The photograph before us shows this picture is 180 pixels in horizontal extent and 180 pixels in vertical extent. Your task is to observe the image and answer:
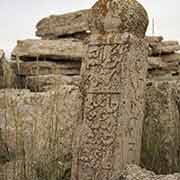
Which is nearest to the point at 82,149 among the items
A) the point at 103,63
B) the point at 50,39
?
the point at 103,63

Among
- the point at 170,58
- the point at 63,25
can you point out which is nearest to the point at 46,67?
the point at 63,25

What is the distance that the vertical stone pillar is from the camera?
360 cm

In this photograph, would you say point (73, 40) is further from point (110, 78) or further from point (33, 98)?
point (110, 78)

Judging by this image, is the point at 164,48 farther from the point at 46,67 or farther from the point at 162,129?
the point at 162,129

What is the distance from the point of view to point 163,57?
30.1ft

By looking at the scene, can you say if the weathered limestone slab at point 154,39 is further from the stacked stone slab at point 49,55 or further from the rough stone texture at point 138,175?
the rough stone texture at point 138,175

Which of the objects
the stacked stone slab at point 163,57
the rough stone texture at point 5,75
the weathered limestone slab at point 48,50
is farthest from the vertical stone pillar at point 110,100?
the stacked stone slab at point 163,57

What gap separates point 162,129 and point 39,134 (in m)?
1.17

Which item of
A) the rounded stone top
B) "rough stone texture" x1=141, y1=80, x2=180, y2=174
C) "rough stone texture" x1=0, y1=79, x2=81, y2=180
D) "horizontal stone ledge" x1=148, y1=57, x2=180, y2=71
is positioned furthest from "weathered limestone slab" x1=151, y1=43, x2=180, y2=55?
the rounded stone top

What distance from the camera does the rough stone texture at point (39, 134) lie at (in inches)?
154

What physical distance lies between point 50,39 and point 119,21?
17.0 ft

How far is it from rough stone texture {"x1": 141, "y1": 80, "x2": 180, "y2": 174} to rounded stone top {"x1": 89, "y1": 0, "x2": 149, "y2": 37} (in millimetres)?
801

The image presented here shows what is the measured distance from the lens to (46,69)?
25.0 feet

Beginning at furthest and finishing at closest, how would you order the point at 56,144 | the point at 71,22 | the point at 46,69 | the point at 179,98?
the point at 71,22, the point at 46,69, the point at 179,98, the point at 56,144
